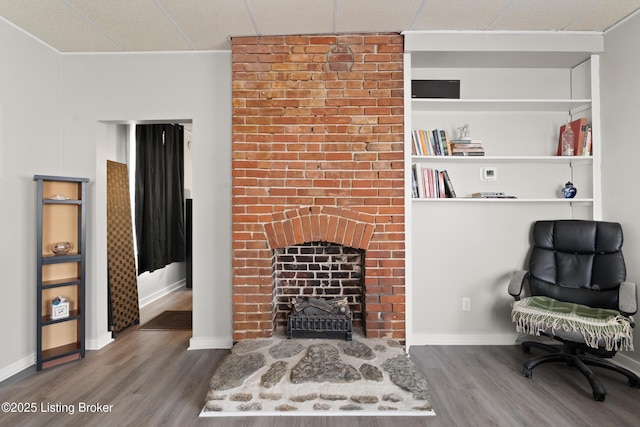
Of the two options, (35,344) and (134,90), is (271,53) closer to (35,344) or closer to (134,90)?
(134,90)

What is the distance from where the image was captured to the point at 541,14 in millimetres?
2371

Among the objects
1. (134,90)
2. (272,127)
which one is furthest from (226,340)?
(134,90)

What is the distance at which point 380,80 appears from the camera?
262 cm

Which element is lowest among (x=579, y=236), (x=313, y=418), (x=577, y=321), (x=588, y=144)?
(x=313, y=418)

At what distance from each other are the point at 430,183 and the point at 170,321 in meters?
2.98

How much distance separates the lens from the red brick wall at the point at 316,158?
2613 millimetres

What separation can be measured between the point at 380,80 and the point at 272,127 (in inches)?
37.0

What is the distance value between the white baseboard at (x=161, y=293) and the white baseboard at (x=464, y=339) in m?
3.25

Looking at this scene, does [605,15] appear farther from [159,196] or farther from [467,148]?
[159,196]

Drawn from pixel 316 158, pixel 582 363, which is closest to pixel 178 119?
pixel 316 158

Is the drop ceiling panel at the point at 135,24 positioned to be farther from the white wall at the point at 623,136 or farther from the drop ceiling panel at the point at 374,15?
the white wall at the point at 623,136

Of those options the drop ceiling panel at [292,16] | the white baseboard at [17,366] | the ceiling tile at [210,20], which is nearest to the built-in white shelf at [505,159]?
the drop ceiling panel at [292,16]

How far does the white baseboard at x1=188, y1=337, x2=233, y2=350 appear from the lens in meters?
2.78

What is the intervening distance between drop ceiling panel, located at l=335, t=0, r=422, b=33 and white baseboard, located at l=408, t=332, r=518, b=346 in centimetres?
254
